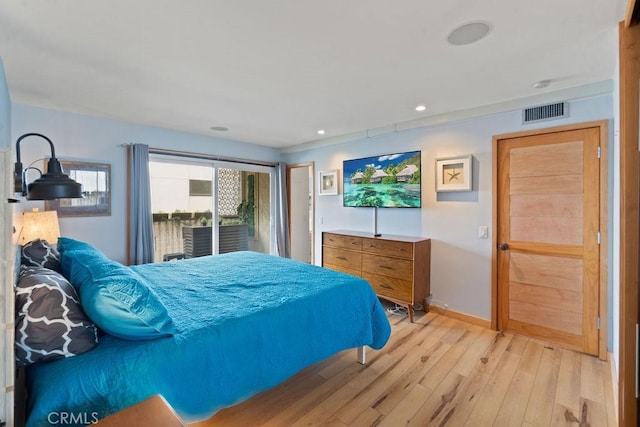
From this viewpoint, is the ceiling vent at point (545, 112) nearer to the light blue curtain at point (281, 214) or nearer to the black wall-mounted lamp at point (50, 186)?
the light blue curtain at point (281, 214)

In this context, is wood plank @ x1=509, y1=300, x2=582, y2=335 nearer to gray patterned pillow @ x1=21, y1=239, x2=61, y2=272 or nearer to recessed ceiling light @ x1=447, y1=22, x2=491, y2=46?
recessed ceiling light @ x1=447, y1=22, x2=491, y2=46

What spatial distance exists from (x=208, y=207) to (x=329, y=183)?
2016 millimetres

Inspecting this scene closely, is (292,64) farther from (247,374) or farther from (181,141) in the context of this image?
(181,141)

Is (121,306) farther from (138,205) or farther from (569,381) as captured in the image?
(569,381)

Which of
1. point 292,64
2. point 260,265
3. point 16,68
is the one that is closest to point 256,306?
point 260,265

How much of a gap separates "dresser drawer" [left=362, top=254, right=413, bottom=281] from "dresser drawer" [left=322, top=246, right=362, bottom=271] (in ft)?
0.33

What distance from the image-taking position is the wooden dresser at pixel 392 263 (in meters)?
3.47

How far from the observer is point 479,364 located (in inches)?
101

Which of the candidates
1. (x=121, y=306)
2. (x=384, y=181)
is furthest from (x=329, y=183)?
(x=121, y=306)

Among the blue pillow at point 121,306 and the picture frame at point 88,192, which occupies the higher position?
the picture frame at point 88,192

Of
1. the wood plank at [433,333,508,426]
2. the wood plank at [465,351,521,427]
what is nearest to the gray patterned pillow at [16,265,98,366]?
the wood plank at [433,333,508,426]

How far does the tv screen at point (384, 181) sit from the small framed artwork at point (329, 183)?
0.18 meters

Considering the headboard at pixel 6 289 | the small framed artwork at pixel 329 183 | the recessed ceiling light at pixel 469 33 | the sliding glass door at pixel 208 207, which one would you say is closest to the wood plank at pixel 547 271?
the recessed ceiling light at pixel 469 33

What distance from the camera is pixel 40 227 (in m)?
2.86
